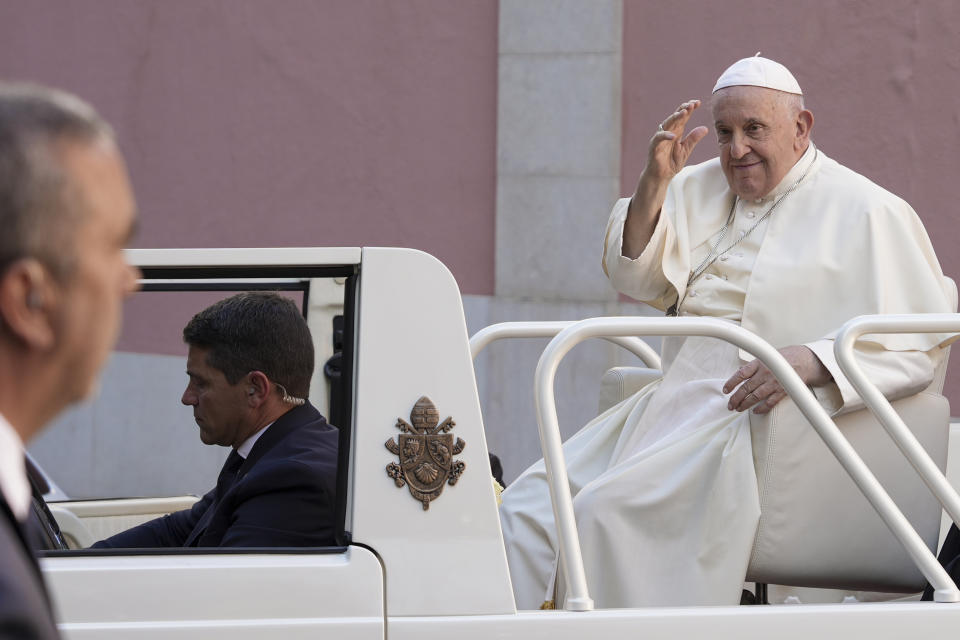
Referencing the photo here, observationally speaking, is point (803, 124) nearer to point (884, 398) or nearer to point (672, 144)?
point (672, 144)

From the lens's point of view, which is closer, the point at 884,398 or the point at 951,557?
the point at 884,398

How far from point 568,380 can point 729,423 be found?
159 inches

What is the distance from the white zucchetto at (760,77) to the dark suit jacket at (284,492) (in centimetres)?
152

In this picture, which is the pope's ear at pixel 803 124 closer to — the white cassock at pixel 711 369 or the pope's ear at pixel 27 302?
the white cassock at pixel 711 369

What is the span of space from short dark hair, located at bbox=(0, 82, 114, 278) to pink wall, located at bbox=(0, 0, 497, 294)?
251 inches

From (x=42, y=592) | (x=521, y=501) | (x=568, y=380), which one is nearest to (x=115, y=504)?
(x=521, y=501)

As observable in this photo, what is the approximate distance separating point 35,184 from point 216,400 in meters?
1.86

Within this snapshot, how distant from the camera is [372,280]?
7.21 ft

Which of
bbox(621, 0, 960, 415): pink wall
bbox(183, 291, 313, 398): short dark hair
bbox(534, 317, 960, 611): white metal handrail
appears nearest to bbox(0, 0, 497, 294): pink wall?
bbox(621, 0, 960, 415): pink wall

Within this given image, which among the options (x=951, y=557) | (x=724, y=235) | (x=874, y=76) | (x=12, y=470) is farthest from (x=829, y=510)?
(x=874, y=76)

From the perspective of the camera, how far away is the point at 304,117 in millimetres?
7828

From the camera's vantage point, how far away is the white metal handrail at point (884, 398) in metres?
2.44

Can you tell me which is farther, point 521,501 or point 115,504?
point 115,504

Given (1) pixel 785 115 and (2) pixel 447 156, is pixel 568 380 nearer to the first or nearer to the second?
(2) pixel 447 156
